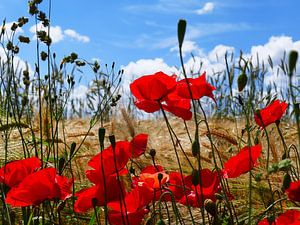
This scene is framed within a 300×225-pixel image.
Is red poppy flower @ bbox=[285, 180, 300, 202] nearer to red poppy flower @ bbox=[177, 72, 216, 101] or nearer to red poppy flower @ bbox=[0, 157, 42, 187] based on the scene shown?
red poppy flower @ bbox=[177, 72, 216, 101]

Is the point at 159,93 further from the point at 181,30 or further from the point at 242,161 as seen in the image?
the point at 181,30

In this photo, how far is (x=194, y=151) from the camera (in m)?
0.91

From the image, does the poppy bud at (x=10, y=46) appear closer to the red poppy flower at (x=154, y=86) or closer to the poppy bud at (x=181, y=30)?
the red poppy flower at (x=154, y=86)

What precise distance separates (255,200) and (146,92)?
2.97ft

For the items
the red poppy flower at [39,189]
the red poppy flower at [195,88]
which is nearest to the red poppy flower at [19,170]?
the red poppy flower at [39,189]

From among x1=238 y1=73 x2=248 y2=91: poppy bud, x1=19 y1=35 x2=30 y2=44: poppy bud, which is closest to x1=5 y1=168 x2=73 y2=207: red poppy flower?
x1=238 y1=73 x2=248 y2=91: poppy bud

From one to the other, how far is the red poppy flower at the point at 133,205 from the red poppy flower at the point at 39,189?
10 centimetres

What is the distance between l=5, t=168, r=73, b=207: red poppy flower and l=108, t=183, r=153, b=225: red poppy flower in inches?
3.8

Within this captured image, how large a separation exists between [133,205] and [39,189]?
17 centimetres

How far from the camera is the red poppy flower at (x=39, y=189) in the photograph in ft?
3.20

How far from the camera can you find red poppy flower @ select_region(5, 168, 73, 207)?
98 cm

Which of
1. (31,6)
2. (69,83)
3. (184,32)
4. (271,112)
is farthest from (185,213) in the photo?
(184,32)

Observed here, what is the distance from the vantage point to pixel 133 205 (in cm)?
101

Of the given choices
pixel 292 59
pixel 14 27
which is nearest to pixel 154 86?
pixel 292 59
